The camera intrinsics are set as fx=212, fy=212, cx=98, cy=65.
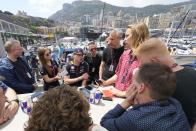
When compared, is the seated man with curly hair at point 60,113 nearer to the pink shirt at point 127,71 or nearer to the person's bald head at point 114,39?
the pink shirt at point 127,71

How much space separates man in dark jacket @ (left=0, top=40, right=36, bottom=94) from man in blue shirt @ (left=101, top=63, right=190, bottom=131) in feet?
7.04

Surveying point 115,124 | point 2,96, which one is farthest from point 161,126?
point 2,96

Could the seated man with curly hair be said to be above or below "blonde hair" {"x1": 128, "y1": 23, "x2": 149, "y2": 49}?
below

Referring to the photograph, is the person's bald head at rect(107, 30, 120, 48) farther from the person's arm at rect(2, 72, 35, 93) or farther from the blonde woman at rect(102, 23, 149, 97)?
the person's arm at rect(2, 72, 35, 93)

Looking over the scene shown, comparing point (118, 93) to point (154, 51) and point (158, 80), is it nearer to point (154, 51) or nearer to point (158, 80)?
point (154, 51)

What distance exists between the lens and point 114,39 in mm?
3342

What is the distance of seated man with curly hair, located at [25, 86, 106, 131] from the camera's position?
916 millimetres

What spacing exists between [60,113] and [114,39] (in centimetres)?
254

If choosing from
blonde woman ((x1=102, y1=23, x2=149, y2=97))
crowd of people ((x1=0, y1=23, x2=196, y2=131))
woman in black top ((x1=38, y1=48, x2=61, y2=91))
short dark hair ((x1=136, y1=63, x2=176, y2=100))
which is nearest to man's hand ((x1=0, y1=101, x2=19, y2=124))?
crowd of people ((x1=0, y1=23, x2=196, y2=131))

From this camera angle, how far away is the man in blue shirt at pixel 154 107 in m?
1.09

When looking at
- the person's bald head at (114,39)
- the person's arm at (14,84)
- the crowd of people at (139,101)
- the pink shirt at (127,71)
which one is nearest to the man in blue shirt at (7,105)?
the crowd of people at (139,101)

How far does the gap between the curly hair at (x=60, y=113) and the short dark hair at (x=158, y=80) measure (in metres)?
0.39

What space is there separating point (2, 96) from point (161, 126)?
1.33 m

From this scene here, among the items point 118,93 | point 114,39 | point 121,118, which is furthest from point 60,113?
point 114,39
